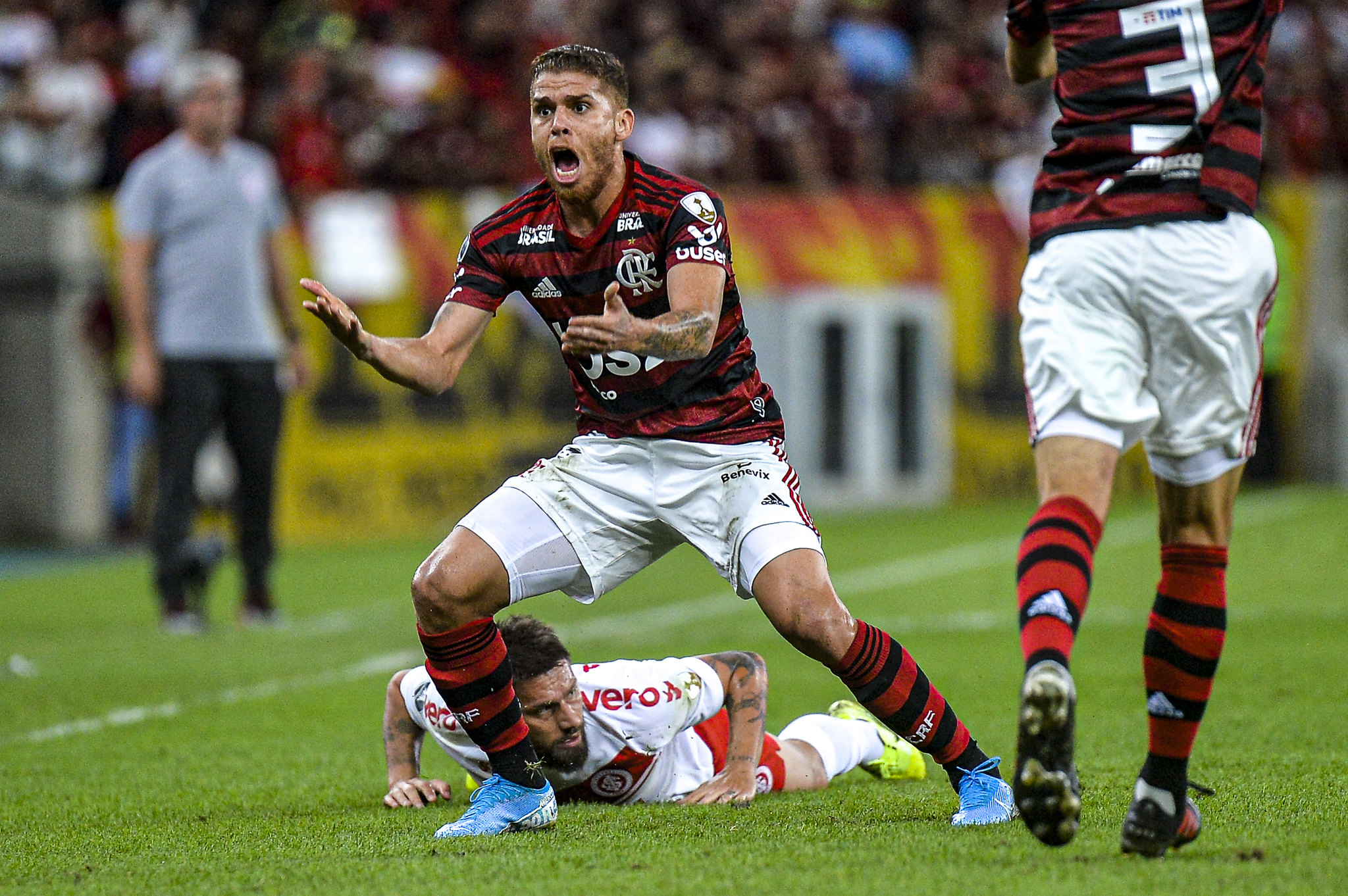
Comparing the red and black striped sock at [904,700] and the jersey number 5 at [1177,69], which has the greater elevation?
the jersey number 5 at [1177,69]

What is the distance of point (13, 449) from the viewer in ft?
46.9

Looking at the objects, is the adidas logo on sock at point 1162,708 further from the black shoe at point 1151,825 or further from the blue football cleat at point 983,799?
the blue football cleat at point 983,799

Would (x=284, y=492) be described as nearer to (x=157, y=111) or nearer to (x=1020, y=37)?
(x=157, y=111)

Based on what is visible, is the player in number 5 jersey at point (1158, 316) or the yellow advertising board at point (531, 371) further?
the yellow advertising board at point (531, 371)

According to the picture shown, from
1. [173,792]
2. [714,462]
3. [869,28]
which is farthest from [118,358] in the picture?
[714,462]

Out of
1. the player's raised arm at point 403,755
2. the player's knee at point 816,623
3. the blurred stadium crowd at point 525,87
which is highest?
the blurred stadium crowd at point 525,87

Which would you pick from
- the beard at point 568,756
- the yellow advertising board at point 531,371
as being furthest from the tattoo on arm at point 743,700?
the yellow advertising board at point 531,371

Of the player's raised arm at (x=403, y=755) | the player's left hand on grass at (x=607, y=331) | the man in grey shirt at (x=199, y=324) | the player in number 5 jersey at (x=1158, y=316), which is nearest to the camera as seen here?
the player in number 5 jersey at (x=1158, y=316)

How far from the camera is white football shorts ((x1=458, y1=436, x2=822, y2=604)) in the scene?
4.23 meters

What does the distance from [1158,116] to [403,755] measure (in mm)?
2493

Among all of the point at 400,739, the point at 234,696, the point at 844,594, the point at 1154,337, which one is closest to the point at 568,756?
the point at 400,739

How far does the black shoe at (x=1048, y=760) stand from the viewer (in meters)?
3.07

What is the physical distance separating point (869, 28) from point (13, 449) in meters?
9.44

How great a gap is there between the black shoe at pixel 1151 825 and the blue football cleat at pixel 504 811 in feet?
4.55
